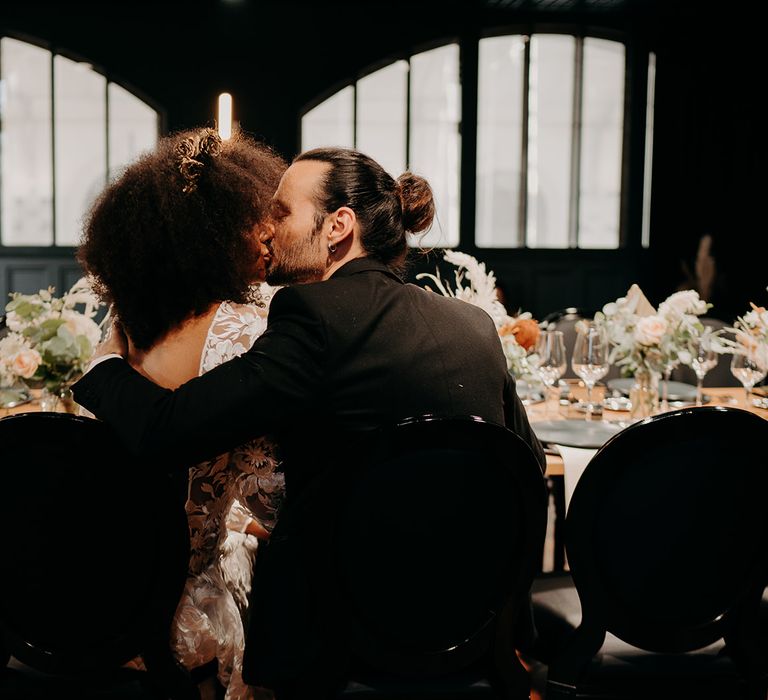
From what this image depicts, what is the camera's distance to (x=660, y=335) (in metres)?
2.33

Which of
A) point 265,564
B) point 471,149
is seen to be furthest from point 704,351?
point 471,149

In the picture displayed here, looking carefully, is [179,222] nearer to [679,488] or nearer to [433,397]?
[433,397]

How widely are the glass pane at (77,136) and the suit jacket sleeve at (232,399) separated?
6.06 metres

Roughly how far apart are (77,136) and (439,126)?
314cm

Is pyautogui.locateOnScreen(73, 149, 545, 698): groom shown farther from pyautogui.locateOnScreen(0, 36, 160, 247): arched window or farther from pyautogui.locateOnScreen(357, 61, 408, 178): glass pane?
pyautogui.locateOnScreen(0, 36, 160, 247): arched window

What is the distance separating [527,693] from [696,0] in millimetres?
7037

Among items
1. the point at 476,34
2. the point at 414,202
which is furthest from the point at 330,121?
the point at 414,202

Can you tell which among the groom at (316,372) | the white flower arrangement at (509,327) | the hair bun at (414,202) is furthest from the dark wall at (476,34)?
the groom at (316,372)

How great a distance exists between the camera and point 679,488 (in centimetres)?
129

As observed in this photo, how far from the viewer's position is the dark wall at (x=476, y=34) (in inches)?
259

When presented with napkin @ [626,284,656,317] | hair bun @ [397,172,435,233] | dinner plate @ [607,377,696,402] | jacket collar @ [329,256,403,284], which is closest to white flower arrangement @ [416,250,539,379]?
napkin @ [626,284,656,317]

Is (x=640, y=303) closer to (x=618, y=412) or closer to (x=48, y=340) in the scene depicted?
(x=618, y=412)

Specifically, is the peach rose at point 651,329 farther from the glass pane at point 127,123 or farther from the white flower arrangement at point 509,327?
the glass pane at point 127,123

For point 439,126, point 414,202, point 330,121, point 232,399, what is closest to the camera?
point 232,399
